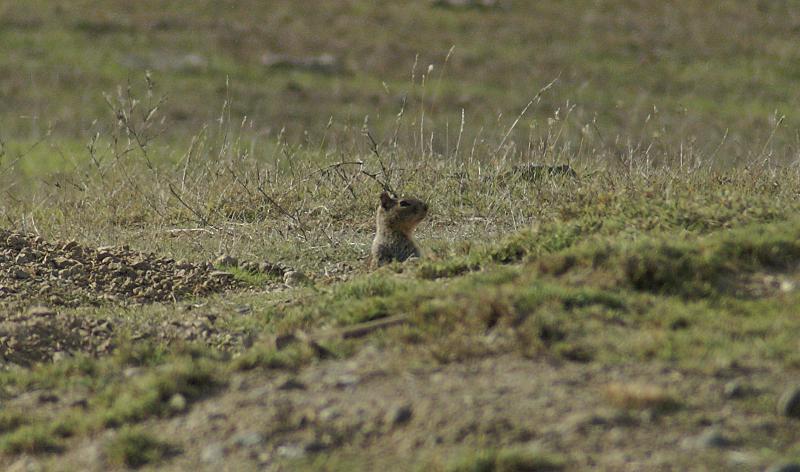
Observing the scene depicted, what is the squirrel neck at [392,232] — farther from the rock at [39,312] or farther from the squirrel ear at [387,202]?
the rock at [39,312]

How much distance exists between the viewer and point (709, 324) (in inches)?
230

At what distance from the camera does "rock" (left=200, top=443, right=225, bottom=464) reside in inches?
195

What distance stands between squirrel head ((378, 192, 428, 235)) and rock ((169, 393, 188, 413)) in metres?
3.37

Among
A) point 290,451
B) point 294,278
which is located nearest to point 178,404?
point 290,451

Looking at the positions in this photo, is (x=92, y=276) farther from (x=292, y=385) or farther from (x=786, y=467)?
(x=786, y=467)

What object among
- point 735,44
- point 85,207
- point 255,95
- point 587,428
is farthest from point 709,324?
point 735,44

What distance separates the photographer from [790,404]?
191 inches

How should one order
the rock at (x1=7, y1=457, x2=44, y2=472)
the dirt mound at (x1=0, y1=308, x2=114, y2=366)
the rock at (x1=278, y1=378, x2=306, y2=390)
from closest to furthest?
1. the rock at (x1=7, y1=457, x2=44, y2=472)
2. the rock at (x1=278, y1=378, x2=306, y2=390)
3. the dirt mound at (x1=0, y1=308, x2=114, y2=366)

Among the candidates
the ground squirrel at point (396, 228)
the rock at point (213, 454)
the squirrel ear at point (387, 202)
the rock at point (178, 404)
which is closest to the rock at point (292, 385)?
the rock at point (178, 404)

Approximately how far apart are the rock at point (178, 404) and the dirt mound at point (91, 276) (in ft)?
9.17

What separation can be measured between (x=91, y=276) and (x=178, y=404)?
11.3ft

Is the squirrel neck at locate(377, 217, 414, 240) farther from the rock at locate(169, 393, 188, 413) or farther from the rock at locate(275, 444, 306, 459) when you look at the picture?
the rock at locate(275, 444, 306, 459)

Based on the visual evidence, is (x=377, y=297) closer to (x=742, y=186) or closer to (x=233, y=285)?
(x=233, y=285)

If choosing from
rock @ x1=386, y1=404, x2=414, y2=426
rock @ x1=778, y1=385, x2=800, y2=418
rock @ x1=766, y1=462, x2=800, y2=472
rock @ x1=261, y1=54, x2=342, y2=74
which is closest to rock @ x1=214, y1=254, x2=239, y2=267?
rock @ x1=386, y1=404, x2=414, y2=426
